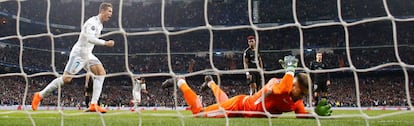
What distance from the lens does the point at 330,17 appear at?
2478 cm

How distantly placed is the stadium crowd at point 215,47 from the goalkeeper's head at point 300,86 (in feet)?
58.8

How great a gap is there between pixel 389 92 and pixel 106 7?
19.4 meters

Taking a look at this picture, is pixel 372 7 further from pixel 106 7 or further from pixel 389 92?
pixel 106 7

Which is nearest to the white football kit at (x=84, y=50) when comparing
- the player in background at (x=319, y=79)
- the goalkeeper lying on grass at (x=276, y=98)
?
the goalkeeper lying on grass at (x=276, y=98)

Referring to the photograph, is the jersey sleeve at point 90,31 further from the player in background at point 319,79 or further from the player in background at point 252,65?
the player in background at point 319,79

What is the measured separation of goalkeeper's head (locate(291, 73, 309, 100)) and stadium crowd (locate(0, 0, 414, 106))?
705 inches

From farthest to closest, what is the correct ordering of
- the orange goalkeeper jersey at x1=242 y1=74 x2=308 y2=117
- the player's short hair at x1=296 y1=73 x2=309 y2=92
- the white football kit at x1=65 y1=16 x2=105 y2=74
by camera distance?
1. the white football kit at x1=65 y1=16 x2=105 y2=74
2. the orange goalkeeper jersey at x1=242 y1=74 x2=308 y2=117
3. the player's short hair at x1=296 y1=73 x2=309 y2=92

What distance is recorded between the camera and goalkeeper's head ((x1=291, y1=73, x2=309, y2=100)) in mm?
3844

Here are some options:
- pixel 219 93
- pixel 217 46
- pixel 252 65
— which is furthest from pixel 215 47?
pixel 219 93

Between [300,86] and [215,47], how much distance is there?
23099 mm

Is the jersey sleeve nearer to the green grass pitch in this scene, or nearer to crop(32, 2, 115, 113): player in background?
crop(32, 2, 115, 113): player in background

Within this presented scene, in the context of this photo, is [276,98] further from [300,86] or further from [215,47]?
[215,47]

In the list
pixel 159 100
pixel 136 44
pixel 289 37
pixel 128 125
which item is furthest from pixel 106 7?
pixel 136 44

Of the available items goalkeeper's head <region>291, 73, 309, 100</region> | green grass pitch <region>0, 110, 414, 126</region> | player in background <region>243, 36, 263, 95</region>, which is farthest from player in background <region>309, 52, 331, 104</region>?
goalkeeper's head <region>291, 73, 309, 100</region>
